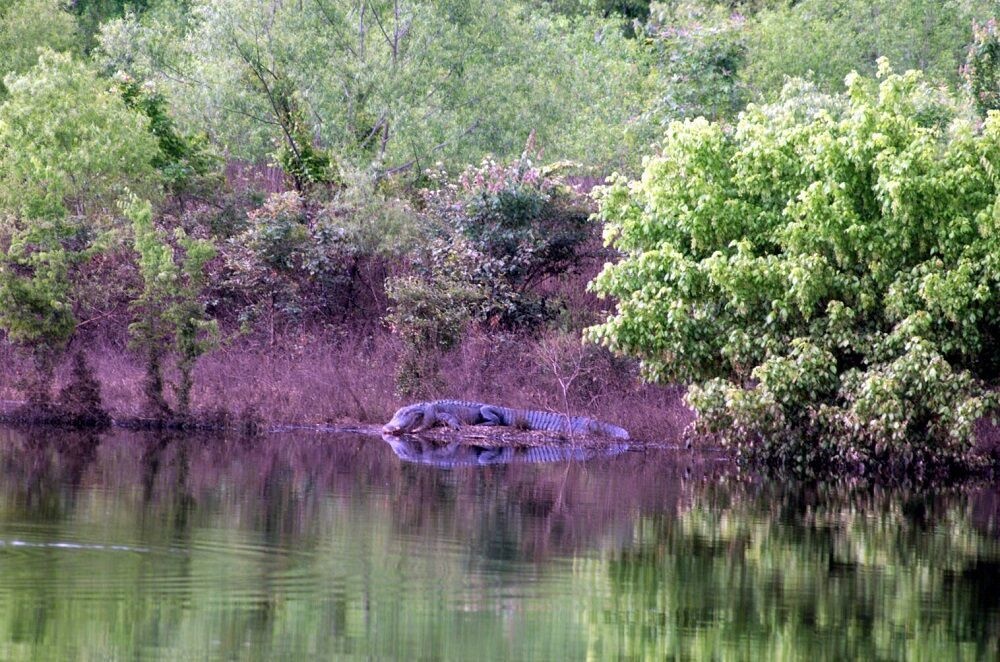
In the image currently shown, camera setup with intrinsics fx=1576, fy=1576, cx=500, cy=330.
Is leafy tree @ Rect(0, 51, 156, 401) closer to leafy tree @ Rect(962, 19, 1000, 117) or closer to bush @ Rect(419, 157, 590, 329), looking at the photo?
bush @ Rect(419, 157, 590, 329)

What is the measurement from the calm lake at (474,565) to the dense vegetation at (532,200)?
2.06 metres

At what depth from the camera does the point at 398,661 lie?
8984 mm

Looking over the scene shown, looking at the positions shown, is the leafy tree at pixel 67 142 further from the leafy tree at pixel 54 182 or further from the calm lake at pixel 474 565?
the calm lake at pixel 474 565

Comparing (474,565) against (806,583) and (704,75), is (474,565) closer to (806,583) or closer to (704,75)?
(806,583)

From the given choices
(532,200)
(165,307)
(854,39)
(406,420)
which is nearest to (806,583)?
(406,420)

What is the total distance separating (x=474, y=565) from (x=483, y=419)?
14.9m

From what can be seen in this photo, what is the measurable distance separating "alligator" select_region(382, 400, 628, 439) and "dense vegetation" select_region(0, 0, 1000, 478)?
1066mm

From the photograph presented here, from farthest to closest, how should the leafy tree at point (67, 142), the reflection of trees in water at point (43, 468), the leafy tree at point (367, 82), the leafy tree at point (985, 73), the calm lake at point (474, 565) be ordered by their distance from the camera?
the leafy tree at point (367, 82)
the leafy tree at point (67, 142)
the leafy tree at point (985, 73)
the reflection of trees in water at point (43, 468)
the calm lake at point (474, 565)

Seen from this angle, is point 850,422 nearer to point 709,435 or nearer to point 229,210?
point 709,435

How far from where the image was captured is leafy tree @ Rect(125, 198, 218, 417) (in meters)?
25.8

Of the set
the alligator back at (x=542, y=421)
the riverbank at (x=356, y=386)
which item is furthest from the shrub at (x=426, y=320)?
the alligator back at (x=542, y=421)

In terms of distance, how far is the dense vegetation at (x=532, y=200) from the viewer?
67.2 feet

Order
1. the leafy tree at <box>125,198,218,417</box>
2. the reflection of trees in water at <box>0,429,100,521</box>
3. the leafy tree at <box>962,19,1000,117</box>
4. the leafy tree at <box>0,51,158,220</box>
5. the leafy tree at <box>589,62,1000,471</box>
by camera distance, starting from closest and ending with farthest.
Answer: the reflection of trees in water at <box>0,429,100,521</box>, the leafy tree at <box>589,62,1000,471</box>, the leafy tree at <box>962,19,1000,117</box>, the leafy tree at <box>125,198,218,417</box>, the leafy tree at <box>0,51,158,220</box>

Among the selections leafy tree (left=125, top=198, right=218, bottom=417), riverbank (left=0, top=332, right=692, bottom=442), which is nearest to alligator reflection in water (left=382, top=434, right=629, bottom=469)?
riverbank (left=0, top=332, right=692, bottom=442)
